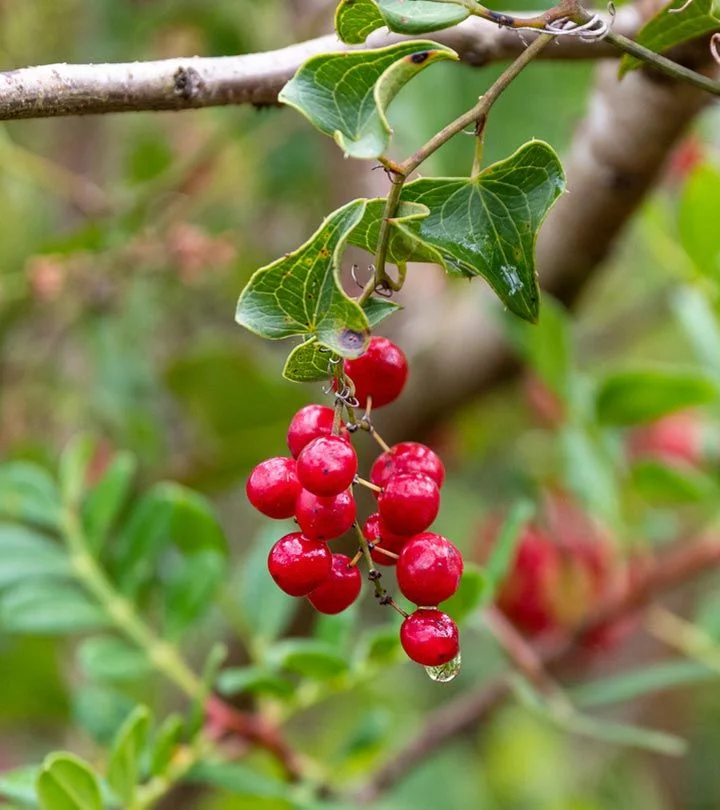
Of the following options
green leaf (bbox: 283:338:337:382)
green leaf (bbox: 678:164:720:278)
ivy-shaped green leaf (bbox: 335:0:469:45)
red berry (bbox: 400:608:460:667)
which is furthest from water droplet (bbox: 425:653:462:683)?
green leaf (bbox: 678:164:720:278)

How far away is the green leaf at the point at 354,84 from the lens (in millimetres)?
320

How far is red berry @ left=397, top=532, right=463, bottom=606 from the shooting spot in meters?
0.37

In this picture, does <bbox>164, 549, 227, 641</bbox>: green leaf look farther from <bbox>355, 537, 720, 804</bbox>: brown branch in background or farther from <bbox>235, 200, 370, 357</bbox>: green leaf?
<bbox>235, 200, 370, 357</bbox>: green leaf

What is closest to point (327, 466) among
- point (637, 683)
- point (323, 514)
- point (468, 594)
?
point (323, 514)

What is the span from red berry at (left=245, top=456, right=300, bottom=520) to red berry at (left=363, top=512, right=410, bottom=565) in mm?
39

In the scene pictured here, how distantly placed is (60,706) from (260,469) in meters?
0.62

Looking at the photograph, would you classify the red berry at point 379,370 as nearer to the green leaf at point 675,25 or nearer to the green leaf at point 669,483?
the green leaf at point 675,25

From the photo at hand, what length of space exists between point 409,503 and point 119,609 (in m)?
0.38

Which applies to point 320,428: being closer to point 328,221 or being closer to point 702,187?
point 328,221

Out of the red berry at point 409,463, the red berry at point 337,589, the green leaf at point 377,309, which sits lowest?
the red berry at point 337,589

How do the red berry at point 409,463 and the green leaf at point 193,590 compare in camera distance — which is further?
the green leaf at point 193,590

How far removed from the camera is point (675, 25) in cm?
40

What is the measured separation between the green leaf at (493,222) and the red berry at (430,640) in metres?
0.11

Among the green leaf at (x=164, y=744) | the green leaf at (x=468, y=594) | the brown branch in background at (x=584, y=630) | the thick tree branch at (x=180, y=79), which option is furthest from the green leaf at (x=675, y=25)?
the brown branch in background at (x=584, y=630)
